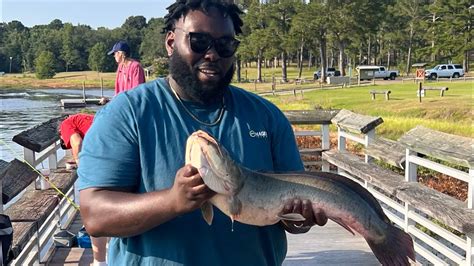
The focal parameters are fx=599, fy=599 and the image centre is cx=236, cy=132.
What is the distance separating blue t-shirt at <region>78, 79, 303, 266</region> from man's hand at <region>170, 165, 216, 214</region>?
0.82 feet

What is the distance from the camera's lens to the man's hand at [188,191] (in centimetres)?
162

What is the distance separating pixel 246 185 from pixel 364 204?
0.44 meters

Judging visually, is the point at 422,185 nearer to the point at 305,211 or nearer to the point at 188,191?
the point at 305,211

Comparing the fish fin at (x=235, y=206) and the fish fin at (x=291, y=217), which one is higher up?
the fish fin at (x=235, y=206)

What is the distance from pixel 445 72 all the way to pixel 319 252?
50995mm

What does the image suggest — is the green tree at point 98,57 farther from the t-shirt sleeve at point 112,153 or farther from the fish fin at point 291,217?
the fish fin at point 291,217

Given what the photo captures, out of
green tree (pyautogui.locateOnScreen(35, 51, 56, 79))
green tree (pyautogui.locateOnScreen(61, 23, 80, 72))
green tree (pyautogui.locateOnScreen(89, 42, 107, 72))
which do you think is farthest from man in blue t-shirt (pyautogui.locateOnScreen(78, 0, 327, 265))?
green tree (pyautogui.locateOnScreen(61, 23, 80, 72))

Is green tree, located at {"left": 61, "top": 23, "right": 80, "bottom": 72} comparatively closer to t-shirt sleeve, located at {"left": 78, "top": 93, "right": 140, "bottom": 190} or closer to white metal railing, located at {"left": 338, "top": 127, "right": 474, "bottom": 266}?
white metal railing, located at {"left": 338, "top": 127, "right": 474, "bottom": 266}

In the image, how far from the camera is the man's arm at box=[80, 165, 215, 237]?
5.40 ft

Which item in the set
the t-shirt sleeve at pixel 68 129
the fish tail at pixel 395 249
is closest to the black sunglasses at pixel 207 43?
the fish tail at pixel 395 249

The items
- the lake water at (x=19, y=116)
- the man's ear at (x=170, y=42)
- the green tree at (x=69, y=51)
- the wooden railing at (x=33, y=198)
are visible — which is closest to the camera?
the man's ear at (x=170, y=42)

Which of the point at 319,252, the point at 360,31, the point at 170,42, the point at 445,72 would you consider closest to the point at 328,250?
the point at 319,252

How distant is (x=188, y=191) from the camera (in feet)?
5.40

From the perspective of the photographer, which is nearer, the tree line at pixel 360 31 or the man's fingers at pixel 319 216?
the man's fingers at pixel 319 216
